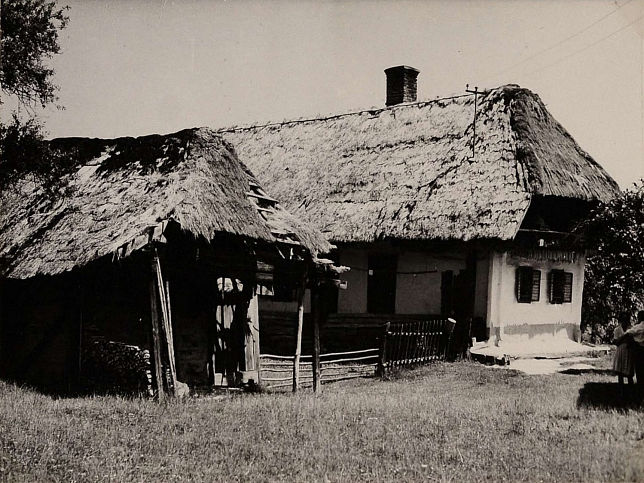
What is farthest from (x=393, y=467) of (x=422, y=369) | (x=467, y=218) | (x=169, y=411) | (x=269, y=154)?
(x=269, y=154)

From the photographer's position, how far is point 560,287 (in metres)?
19.4

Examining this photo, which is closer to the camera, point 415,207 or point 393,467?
point 393,467

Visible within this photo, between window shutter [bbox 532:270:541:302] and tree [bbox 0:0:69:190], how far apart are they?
11.6 m

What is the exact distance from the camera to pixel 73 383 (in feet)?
40.5

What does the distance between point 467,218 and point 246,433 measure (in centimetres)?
1006

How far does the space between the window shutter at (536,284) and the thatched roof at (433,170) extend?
80.7 inches

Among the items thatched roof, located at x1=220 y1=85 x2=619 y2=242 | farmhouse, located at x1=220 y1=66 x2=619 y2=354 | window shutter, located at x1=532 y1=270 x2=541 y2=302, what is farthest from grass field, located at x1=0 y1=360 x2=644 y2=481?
window shutter, located at x1=532 y1=270 x2=541 y2=302

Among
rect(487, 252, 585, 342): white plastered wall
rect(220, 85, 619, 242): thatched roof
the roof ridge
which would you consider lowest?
rect(487, 252, 585, 342): white plastered wall

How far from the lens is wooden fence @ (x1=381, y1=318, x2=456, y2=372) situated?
15.7m

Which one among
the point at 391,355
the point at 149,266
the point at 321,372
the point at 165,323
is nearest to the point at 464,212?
the point at 391,355

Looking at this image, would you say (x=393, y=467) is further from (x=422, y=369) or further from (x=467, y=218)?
(x=467, y=218)

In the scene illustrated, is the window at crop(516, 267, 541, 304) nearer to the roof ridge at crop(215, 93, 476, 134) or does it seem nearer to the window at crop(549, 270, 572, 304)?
the window at crop(549, 270, 572, 304)

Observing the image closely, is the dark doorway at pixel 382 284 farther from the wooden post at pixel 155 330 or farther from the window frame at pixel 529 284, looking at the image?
the wooden post at pixel 155 330

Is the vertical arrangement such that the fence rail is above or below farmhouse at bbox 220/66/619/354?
below
